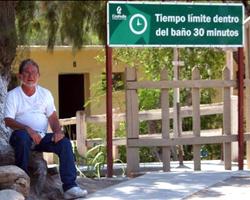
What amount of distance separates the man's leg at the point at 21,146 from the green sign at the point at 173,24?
Result: 81.9 inches

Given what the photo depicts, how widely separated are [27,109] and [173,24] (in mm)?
2444

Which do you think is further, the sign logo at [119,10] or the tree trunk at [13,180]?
the sign logo at [119,10]

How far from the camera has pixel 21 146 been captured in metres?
6.57

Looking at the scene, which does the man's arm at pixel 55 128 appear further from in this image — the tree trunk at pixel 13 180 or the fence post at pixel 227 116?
the fence post at pixel 227 116

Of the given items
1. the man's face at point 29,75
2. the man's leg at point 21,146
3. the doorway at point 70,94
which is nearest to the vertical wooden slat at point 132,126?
the man's face at point 29,75

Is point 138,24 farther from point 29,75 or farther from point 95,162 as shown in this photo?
point 95,162

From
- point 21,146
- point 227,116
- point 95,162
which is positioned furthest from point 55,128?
point 227,116

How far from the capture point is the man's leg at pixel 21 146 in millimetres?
6566

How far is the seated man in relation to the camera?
664cm

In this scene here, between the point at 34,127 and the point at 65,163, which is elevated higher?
the point at 34,127

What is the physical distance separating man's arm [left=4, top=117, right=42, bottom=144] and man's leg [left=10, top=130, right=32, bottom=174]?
0.06 meters

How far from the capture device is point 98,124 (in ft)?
42.9

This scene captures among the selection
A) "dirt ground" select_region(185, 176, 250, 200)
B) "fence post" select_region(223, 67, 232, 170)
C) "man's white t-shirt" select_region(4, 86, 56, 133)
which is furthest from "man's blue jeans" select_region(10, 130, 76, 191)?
"fence post" select_region(223, 67, 232, 170)

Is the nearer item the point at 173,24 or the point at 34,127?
the point at 34,127
